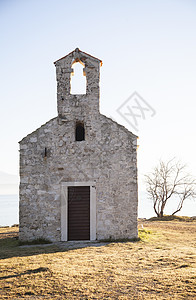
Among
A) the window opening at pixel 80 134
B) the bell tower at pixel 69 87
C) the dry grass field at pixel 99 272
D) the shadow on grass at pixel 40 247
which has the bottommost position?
the shadow on grass at pixel 40 247

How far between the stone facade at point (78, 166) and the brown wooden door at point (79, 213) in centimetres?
25

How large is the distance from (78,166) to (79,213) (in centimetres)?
187

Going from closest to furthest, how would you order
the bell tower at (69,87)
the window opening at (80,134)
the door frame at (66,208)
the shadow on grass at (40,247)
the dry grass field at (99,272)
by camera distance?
the dry grass field at (99,272), the shadow on grass at (40,247), the door frame at (66,208), the bell tower at (69,87), the window opening at (80,134)

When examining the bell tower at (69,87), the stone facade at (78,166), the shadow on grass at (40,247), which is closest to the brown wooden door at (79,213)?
the stone facade at (78,166)

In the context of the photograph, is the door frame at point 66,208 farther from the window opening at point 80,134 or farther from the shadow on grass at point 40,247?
the window opening at point 80,134

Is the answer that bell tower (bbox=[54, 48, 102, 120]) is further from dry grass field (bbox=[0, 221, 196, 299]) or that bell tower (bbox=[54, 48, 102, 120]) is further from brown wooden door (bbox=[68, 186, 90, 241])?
dry grass field (bbox=[0, 221, 196, 299])

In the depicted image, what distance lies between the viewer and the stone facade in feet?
36.3

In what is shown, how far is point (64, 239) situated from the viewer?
11039 mm

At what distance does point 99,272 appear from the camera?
6590 millimetres

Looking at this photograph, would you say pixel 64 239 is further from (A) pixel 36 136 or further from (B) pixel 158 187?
(B) pixel 158 187

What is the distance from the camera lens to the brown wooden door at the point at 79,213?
1113cm

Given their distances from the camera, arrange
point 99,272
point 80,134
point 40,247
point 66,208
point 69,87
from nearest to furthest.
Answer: point 99,272
point 40,247
point 66,208
point 69,87
point 80,134

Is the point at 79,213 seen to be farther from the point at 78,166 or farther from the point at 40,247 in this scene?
the point at 40,247

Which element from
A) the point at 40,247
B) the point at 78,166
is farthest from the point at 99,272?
the point at 78,166
